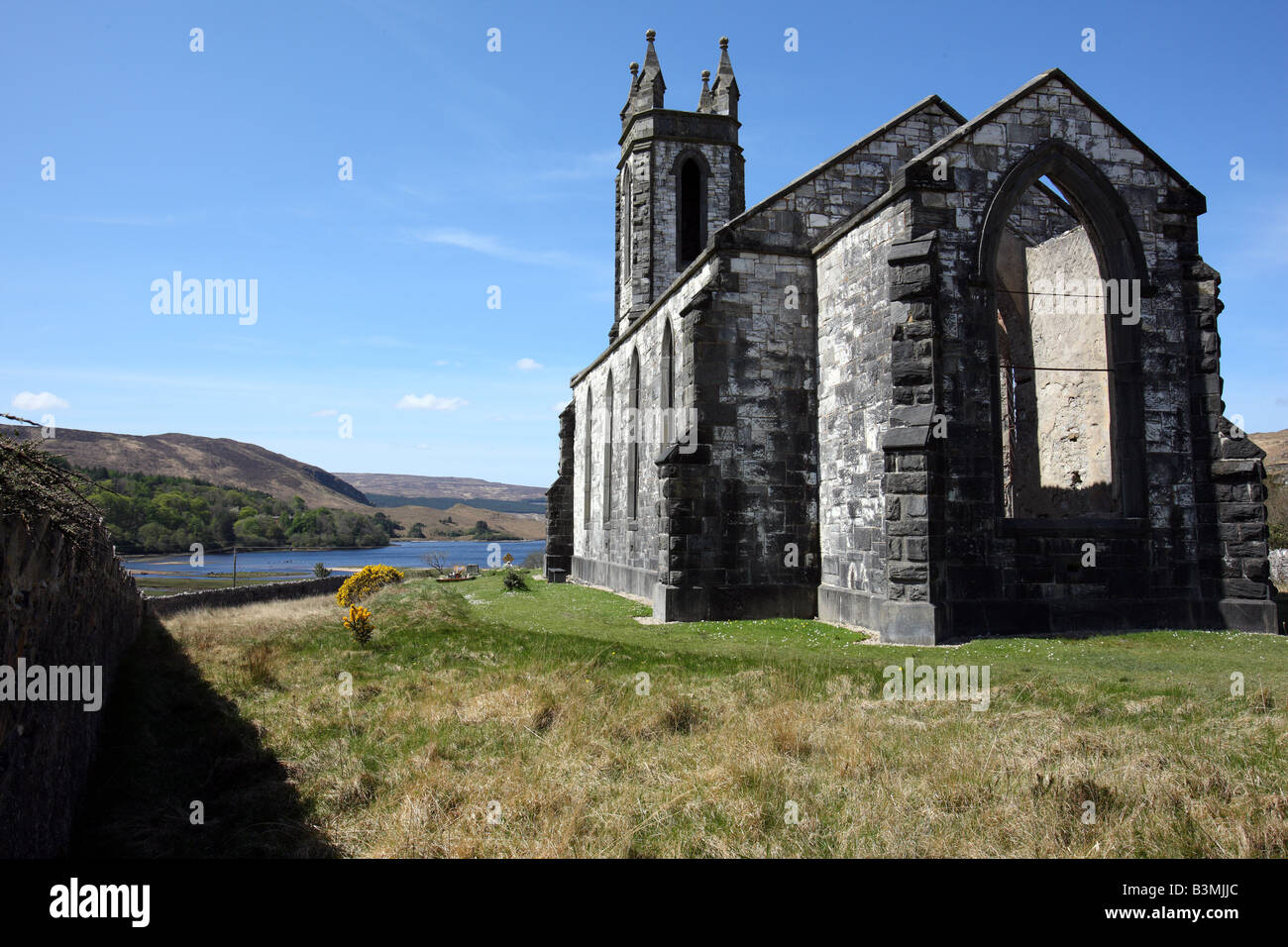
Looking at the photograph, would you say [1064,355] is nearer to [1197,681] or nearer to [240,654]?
[1197,681]

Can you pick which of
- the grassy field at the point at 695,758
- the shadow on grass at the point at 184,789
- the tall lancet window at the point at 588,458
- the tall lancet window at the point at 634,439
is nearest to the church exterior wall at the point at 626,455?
the tall lancet window at the point at 588,458

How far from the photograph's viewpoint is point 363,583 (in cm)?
1989

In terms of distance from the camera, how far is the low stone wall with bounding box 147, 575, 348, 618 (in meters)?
23.2

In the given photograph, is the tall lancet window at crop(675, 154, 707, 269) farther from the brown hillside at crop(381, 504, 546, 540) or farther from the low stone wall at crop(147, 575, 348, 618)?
the brown hillside at crop(381, 504, 546, 540)

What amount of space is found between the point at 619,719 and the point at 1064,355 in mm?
11430

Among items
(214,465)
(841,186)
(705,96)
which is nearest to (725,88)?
(705,96)

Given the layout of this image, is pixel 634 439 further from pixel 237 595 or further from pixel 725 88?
pixel 237 595

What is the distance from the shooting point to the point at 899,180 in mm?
11273

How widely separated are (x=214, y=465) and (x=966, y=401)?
492 feet

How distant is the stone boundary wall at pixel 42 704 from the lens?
324cm

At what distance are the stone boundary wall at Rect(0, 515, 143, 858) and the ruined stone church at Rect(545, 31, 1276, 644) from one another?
29.4 feet

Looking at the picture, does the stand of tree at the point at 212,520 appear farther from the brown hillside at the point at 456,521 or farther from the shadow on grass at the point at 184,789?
the shadow on grass at the point at 184,789

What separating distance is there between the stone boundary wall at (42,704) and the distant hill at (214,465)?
386ft
